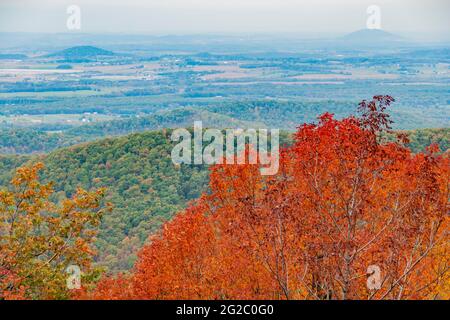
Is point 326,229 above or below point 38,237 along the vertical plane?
above

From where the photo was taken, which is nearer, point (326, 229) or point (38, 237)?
point (326, 229)

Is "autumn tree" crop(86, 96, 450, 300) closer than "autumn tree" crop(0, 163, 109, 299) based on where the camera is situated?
Yes

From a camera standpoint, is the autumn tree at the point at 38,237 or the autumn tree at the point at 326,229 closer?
the autumn tree at the point at 326,229
